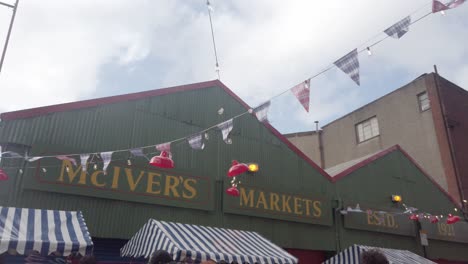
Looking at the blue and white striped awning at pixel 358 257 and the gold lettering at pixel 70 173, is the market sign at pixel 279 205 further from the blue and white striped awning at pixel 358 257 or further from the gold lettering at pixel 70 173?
the gold lettering at pixel 70 173

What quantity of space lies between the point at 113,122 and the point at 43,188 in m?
2.38

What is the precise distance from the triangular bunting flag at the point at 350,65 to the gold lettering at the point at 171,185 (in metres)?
5.07

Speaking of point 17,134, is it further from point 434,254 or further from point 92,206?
point 434,254

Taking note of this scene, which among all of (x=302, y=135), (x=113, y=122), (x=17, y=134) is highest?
(x=302, y=135)

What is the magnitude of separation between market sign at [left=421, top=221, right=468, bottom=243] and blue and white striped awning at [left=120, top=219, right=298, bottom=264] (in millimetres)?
8845

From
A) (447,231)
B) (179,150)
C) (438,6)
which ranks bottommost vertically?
(447,231)

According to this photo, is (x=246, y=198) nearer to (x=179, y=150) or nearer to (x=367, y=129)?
(x=179, y=150)

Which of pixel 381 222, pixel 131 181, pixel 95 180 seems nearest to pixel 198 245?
pixel 131 181

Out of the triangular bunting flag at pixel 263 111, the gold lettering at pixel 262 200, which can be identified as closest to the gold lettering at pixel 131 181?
the triangular bunting flag at pixel 263 111

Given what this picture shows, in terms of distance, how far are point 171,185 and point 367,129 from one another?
18087 millimetres

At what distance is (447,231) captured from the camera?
1661cm

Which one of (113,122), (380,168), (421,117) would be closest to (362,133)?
(421,117)

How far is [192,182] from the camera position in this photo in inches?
423

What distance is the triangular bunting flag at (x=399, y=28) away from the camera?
23.4 feet
